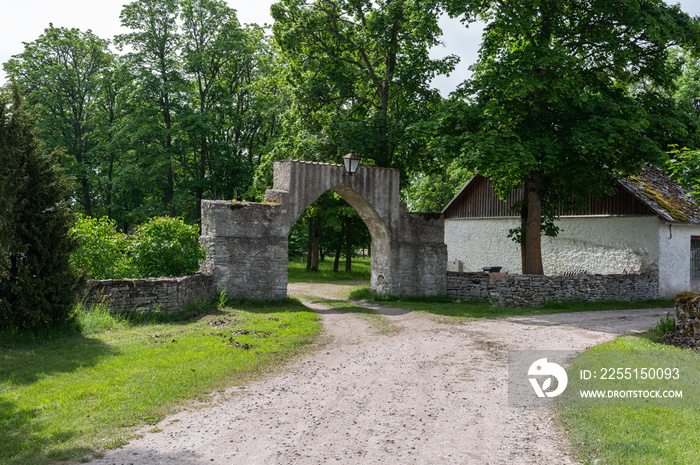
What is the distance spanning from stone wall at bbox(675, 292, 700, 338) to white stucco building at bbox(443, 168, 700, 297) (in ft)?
29.4

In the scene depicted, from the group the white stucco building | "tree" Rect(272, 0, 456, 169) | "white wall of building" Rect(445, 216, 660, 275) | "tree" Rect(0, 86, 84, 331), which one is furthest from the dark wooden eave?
"tree" Rect(0, 86, 84, 331)

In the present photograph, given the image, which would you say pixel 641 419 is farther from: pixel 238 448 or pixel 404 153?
pixel 404 153

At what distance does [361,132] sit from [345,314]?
681cm

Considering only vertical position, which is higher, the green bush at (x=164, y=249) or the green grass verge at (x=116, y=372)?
the green bush at (x=164, y=249)

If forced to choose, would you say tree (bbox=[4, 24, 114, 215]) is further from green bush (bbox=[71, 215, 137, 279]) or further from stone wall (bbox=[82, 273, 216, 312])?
stone wall (bbox=[82, 273, 216, 312])

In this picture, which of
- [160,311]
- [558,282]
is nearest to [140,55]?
[160,311]

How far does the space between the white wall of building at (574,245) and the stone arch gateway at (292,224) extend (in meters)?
6.89

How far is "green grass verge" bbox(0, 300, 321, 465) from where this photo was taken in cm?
539

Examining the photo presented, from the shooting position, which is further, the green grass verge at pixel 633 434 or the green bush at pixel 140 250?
the green bush at pixel 140 250

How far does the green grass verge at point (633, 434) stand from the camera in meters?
4.76

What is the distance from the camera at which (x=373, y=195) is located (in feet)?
56.5

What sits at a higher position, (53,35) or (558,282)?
(53,35)

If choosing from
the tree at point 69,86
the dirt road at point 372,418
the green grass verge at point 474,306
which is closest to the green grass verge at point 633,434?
the dirt road at point 372,418

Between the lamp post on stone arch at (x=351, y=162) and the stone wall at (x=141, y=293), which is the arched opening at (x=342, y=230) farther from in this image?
the stone wall at (x=141, y=293)
